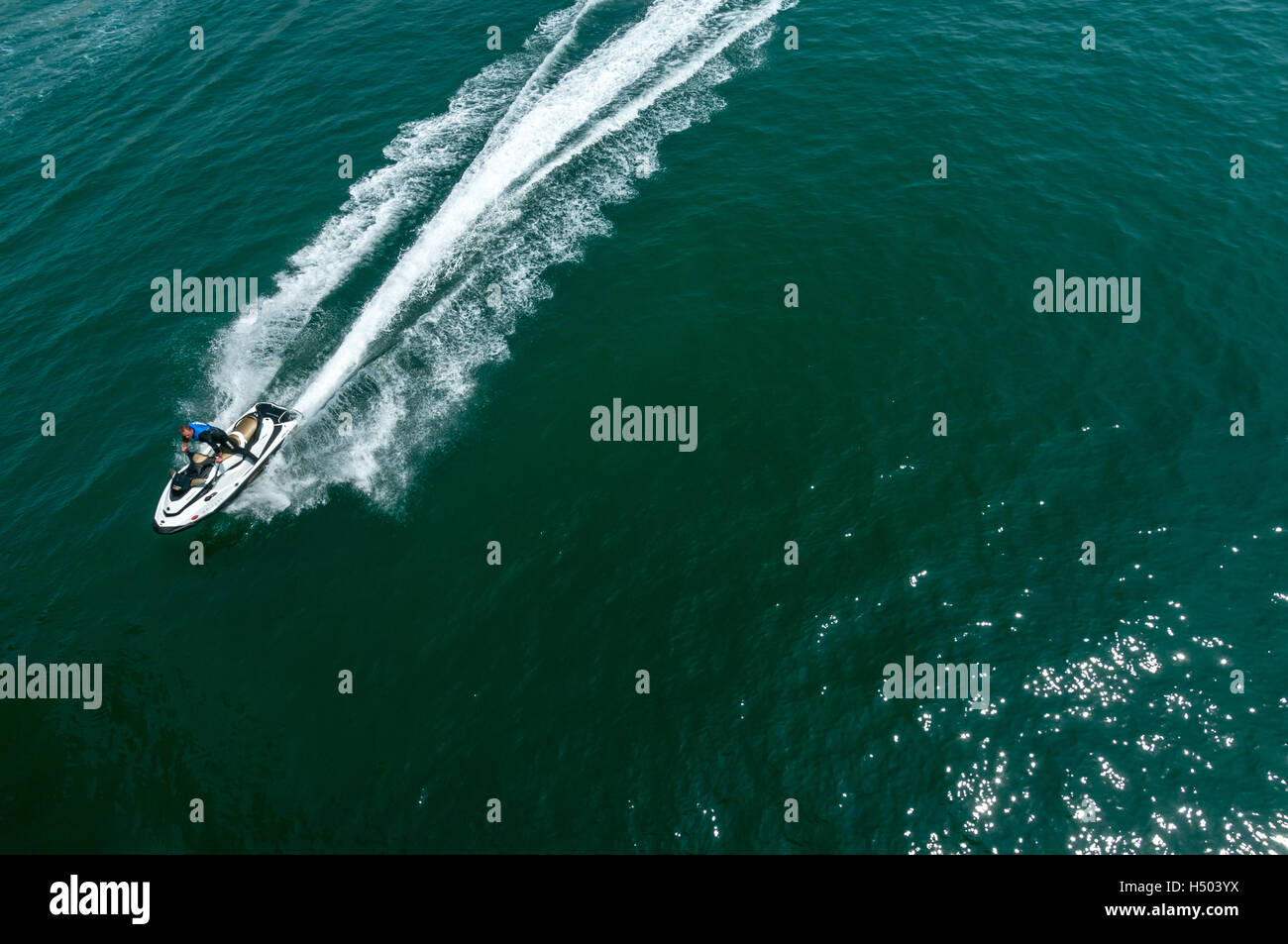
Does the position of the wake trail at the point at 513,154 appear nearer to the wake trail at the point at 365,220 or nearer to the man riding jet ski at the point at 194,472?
the wake trail at the point at 365,220

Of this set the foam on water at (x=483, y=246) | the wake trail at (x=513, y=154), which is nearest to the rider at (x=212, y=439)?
the foam on water at (x=483, y=246)

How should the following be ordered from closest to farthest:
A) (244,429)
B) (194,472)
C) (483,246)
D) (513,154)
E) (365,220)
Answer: (194,472) < (244,429) < (483,246) < (365,220) < (513,154)

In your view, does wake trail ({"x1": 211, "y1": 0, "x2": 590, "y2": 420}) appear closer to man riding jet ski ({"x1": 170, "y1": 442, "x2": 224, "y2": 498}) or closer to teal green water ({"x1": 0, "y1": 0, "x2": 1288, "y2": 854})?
teal green water ({"x1": 0, "y1": 0, "x2": 1288, "y2": 854})

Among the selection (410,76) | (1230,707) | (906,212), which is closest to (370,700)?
(1230,707)

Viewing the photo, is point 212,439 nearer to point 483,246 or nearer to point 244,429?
point 244,429

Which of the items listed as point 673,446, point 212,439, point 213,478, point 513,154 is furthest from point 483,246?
point 213,478

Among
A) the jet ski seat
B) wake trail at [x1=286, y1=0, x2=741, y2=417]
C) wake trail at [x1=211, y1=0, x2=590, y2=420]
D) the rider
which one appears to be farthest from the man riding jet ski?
wake trail at [x1=286, y1=0, x2=741, y2=417]
